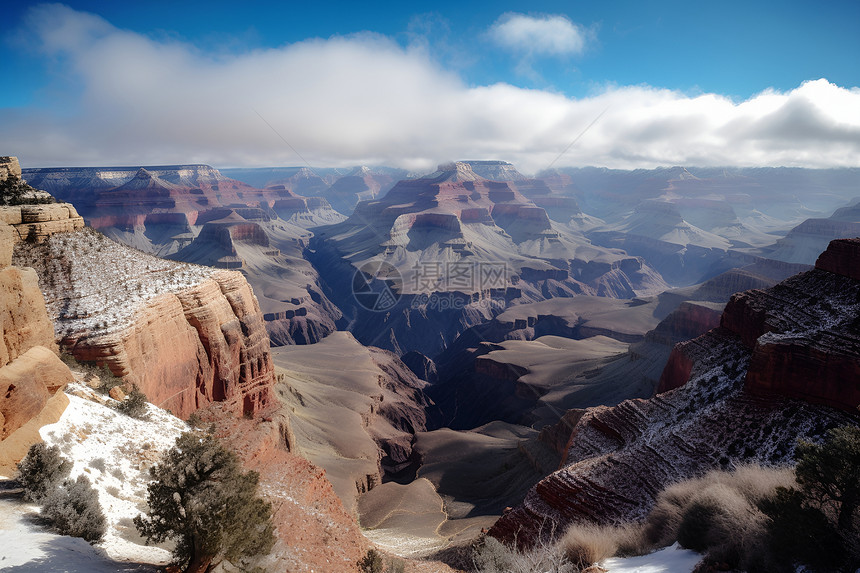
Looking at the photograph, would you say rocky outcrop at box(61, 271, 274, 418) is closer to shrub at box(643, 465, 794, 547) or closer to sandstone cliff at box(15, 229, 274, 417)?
sandstone cliff at box(15, 229, 274, 417)

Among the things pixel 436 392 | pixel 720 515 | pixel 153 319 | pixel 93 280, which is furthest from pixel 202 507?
pixel 436 392

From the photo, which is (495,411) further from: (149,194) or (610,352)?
(149,194)

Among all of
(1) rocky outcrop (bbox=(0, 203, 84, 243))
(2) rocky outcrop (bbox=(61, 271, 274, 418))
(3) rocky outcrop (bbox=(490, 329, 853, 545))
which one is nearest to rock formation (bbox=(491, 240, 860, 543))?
(3) rocky outcrop (bbox=(490, 329, 853, 545))

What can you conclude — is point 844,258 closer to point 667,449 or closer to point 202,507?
point 667,449

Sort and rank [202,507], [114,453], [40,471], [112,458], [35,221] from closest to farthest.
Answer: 1. [202,507]
2. [40,471]
3. [112,458]
4. [114,453]
5. [35,221]

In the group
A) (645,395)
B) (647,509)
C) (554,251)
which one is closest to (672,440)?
(647,509)
